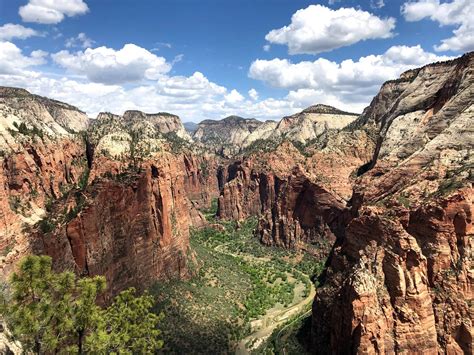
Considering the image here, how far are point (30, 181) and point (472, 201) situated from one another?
6179 cm

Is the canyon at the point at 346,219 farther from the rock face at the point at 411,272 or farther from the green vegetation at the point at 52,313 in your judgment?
the green vegetation at the point at 52,313

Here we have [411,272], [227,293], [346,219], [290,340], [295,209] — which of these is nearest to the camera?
[411,272]

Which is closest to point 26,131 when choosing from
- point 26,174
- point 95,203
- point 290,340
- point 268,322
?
point 26,174

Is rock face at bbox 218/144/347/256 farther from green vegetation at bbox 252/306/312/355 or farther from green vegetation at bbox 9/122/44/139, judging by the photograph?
green vegetation at bbox 9/122/44/139

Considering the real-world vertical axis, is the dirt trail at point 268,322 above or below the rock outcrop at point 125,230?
below

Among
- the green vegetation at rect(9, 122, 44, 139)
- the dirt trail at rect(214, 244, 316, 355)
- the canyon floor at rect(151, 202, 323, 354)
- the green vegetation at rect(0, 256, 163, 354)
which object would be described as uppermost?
the green vegetation at rect(9, 122, 44, 139)

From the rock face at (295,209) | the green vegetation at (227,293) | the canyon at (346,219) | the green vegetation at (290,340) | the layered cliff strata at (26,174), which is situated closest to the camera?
the canyon at (346,219)

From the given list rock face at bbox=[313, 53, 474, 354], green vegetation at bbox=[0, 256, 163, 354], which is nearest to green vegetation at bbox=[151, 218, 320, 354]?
rock face at bbox=[313, 53, 474, 354]

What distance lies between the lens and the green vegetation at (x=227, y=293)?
73562 millimetres

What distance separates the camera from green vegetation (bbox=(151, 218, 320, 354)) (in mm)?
73562

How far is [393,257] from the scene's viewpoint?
50.3m

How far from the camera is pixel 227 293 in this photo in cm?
9438

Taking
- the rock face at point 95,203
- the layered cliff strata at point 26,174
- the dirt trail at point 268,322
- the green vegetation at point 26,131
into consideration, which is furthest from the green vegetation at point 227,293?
the green vegetation at point 26,131

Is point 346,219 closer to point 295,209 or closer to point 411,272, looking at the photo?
point 295,209
